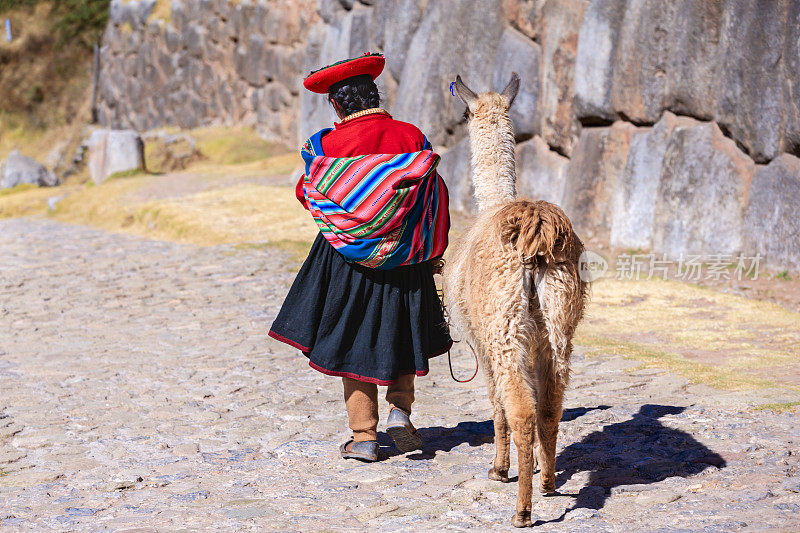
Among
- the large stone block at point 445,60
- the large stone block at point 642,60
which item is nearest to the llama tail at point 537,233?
the large stone block at point 642,60

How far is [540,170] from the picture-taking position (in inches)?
476

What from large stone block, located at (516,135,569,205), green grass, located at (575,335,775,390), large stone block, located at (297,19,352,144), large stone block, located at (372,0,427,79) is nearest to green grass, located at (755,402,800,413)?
green grass, located at (575,335,775,390)

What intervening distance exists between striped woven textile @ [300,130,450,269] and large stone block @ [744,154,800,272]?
5.38 m

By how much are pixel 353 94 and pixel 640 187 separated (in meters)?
6.65

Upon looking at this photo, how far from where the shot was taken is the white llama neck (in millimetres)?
4742

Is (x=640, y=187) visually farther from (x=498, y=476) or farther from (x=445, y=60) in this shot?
(x=498, y=476)

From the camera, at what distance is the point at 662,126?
10312 millimetres

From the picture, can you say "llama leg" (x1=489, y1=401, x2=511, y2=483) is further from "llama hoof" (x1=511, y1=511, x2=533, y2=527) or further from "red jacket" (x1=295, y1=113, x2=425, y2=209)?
"red jacket" (x1=295, y1=113, x2=425, y2=209)

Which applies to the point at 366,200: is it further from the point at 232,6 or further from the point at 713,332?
the point at 232,6

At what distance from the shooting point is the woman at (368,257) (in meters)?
4.45

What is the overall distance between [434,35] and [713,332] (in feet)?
27.4

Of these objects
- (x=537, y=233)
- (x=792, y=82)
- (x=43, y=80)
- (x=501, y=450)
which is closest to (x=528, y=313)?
(x=537, y=233)

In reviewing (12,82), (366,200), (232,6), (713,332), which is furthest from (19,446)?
(12,82)

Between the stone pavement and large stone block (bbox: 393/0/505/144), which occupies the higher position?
large stone block (bbox: 393/0/505/144)
